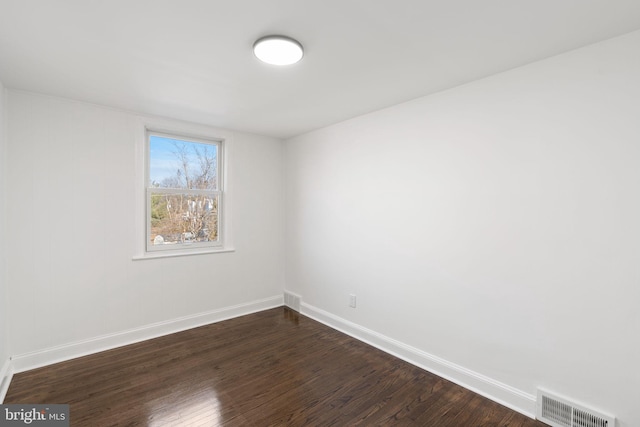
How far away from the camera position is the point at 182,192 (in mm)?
3559

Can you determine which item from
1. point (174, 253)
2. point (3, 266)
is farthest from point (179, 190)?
point (3, 266)

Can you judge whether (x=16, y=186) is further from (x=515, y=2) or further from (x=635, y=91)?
(x=635, y=91)

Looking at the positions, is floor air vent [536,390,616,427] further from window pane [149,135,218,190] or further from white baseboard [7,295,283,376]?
window pane [149,135,218,190]

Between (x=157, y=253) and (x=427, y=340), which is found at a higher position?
(x=157, y=253)

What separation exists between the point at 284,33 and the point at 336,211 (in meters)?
2.15

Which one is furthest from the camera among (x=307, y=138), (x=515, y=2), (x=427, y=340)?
(x=307, y=138)

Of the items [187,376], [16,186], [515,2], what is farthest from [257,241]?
[515,2]

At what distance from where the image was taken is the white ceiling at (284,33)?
58.9 inches

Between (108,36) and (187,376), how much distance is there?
8.24 feet

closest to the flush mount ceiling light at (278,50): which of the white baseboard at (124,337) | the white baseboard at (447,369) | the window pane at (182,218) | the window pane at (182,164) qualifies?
the window pane at (182,164)

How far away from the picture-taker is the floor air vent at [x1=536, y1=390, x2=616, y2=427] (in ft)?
5.84

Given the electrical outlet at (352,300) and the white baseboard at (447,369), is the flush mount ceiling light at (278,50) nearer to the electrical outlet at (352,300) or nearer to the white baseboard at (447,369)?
the electrical outlet at (352,300)

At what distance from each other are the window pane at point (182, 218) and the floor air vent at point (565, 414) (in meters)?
3.52

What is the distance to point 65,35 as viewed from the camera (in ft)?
5.64
